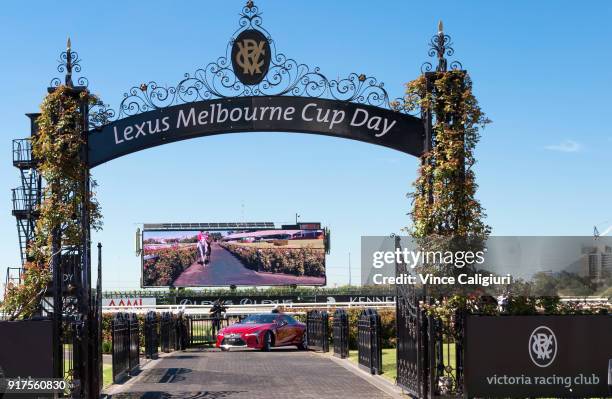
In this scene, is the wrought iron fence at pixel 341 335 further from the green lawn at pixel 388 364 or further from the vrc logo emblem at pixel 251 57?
the vrc logo emblem at pixel 251 57

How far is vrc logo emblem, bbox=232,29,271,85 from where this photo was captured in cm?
1469

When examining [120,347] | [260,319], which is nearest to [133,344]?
[120,347]

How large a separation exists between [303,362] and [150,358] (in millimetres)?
4286

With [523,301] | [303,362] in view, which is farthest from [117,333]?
[523,301]

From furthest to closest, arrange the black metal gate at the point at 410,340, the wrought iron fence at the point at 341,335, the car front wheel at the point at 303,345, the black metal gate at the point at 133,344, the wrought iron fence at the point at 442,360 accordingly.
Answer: the car front wheel at the point at 303,345 → the wrought iron fence at the point at 341,335 → the black metal gate at the point at 133,344 → the black metal gate at the point at 410,340 → the wrought iron fence at the point at 442,360

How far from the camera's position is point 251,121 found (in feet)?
48.3

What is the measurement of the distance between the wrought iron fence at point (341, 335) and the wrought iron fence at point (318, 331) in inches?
70.5

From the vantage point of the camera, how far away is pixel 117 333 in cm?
1680

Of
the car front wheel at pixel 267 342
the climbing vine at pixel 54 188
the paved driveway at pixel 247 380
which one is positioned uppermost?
the climbing vine at pixel 54 188

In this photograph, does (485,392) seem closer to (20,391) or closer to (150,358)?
(20,391)

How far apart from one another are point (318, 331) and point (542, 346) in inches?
616

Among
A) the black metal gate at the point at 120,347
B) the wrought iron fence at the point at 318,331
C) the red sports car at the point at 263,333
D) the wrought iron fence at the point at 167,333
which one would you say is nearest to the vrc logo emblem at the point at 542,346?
the black metal gate at the point at 120,347

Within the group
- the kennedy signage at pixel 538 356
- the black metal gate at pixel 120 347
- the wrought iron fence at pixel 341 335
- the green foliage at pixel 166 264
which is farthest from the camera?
the green foliage at pixel 166 264

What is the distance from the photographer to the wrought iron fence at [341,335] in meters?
23.2
